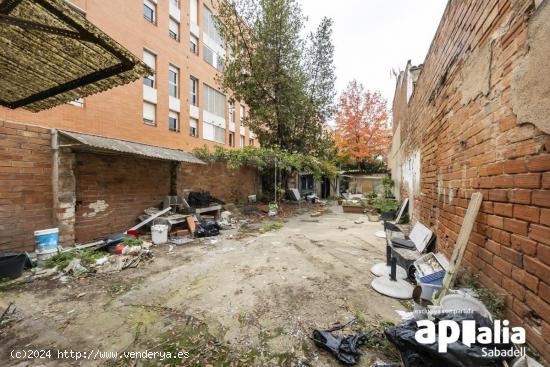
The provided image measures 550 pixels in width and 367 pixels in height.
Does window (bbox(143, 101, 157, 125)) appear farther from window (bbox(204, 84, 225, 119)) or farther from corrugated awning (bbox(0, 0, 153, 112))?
corrugated awning (bbox(0, 0, 153, 112))

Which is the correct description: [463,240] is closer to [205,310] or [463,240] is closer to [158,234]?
[205,310]

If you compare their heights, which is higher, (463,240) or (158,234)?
(463,240)

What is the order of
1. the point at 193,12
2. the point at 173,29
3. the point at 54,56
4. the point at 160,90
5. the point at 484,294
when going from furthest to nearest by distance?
the point at 193,12, the point at 173,29, the point at 160,90, the point at 54,56, the point at 484,294

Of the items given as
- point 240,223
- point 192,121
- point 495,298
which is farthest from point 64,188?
point 192,121

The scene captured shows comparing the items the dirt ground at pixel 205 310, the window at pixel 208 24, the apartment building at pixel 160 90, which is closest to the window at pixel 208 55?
the apartment building at pixel 160 90

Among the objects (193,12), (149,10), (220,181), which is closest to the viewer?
(220,181)

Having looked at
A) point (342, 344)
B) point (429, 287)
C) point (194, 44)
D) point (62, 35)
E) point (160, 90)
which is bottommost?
point (342, 344)

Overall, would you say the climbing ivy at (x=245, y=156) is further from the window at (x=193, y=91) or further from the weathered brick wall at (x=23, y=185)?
the window at (x=193, y=91)

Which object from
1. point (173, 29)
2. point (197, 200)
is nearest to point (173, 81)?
point (173, 29)

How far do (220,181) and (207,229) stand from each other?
4083mm

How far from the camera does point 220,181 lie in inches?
419

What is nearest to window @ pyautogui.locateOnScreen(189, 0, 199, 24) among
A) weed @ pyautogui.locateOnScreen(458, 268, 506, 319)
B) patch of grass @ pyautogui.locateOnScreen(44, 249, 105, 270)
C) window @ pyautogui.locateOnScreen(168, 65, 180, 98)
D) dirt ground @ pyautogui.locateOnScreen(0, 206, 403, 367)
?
window @ pyautogui.locateOnScreen(168, 65, 180, 98)

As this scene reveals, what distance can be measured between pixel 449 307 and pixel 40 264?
245 inches

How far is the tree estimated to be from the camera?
10.7m
